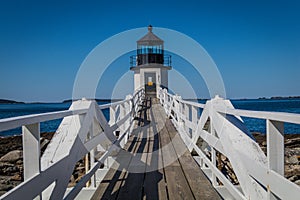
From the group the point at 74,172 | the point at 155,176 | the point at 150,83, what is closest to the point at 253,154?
the point at 155,176

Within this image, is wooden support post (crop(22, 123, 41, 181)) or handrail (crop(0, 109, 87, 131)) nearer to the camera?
handrail (crop(0, 109, 87, 131))

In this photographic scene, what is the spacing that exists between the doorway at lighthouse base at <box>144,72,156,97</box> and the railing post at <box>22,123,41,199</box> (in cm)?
2315

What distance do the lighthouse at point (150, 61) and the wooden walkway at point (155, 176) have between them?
57.8ft

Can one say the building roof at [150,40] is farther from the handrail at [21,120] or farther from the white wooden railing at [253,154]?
the handrail at [21,120]

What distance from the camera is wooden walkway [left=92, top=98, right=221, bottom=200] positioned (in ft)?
→ 10.4

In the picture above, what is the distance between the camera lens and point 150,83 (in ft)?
85.4

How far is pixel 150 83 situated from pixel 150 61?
3116mm

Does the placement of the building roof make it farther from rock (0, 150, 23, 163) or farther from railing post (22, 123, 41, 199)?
railing post (22, 123, 41, 199)

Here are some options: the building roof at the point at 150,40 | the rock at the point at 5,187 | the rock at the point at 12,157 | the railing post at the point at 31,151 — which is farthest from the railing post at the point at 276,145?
the building roof at the point at 150,40

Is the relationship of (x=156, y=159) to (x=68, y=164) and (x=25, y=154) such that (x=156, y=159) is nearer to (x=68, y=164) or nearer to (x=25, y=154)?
(x=68, y=164)

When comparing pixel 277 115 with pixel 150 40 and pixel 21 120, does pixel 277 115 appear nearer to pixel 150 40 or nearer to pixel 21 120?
pixel 21 120

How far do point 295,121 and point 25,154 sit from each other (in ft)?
5.17

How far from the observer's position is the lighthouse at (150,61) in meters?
23.6

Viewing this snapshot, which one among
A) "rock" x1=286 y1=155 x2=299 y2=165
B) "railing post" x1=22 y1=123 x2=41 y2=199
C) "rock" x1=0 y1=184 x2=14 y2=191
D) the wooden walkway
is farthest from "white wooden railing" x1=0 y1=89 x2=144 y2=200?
"rock" x1=286 y1=155 x2=299 y2=165
